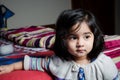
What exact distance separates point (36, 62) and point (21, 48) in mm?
664

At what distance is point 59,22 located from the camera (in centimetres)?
94

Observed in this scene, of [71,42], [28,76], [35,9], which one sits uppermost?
[35,9]

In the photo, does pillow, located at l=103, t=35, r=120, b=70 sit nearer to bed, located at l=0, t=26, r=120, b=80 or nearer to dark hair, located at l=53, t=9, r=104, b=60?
bed, located at l=0, t=26, r=120, b=80

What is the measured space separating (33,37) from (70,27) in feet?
2.89

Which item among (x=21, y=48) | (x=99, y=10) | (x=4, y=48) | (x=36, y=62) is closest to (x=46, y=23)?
(x=99, y=10)

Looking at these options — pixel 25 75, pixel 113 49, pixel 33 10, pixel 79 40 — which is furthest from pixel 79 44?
pixel 33 10

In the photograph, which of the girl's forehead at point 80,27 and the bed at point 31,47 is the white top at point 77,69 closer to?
the bed at point 31,47

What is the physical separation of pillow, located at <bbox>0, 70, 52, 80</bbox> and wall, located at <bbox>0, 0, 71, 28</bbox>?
203cm

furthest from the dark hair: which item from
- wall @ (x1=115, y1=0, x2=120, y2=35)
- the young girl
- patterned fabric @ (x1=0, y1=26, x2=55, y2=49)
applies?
wall @ (x1=115, y1=0, x2=120, y2=35)

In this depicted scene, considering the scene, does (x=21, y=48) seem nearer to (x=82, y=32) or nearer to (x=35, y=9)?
(x=82, y=32)

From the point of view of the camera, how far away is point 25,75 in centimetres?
88

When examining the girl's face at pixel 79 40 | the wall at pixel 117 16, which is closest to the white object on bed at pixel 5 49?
the girl's face at pixel 79 40

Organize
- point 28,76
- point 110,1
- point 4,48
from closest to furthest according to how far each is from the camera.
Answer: point 28,76 < point 4,48 < point 110,1

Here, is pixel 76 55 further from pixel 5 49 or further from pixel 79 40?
pixel 5 49
